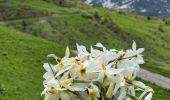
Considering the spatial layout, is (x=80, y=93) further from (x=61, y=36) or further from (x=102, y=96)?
(x=61, y=36)

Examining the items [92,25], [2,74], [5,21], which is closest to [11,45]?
[2,74]

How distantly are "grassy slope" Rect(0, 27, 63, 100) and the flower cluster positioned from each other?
1854 cm

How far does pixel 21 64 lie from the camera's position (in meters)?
33.1

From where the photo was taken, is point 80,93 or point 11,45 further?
point 11,45

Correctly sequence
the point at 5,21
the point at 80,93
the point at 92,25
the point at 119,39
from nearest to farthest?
the point at 80,93
the point at 5,21
the point at 92,25
the point at 119,39

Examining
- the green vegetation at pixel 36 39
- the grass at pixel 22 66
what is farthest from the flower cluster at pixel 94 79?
the green vegetation at pixel 36 39

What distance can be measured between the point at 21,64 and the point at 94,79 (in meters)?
27.1

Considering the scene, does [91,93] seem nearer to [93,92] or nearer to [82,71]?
[93,92]

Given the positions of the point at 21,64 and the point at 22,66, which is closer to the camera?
the point at 22,66

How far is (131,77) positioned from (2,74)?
22836 millimetres

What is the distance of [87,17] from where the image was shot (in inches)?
2522

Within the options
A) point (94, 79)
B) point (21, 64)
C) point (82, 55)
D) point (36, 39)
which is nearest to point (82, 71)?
point (94, 79)

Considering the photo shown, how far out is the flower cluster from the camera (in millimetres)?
6199

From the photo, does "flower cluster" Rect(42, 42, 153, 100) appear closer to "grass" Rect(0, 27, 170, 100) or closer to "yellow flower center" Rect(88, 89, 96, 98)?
"yellow flower center" Rect(88, 89, 96, 98)
